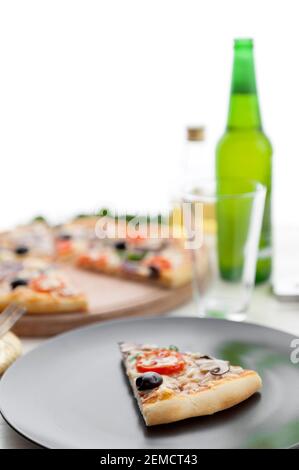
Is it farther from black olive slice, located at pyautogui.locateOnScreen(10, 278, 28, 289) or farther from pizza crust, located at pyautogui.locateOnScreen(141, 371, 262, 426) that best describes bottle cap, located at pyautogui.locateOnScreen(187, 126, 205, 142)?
pizza crust, located at pyautogui.locateOnScreen(141, 371, 262, 426)

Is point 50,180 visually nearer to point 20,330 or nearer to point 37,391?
point 20,330

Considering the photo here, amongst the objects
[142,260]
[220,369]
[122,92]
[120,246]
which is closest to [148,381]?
[220,369]

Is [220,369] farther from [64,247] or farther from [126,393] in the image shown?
[64,247]

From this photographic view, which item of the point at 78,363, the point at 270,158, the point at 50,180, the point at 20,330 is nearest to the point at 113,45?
the point at 50,180

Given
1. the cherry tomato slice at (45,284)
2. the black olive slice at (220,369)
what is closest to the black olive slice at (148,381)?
the black olive slice at (220,369)

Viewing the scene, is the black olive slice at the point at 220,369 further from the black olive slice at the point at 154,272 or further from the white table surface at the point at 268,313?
the black olive slice at the point at 154,272
